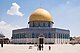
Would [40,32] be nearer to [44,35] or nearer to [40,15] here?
[44,35]

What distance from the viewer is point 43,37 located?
54.8 m

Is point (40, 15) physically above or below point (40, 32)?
above

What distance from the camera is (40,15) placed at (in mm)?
59906

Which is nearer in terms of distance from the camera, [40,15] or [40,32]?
[40,32]

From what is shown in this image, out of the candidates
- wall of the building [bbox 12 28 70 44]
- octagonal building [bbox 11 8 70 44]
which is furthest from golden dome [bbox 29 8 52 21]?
wall of the building [bbox 12 28 70 44]

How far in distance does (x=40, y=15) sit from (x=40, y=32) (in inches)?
261

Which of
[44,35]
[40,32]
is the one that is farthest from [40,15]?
[44,35]

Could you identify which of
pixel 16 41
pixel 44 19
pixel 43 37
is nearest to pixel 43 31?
pixel 43 37

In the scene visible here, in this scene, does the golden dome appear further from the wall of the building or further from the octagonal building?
the wall of the building

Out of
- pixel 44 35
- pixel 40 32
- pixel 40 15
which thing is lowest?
pixel 44 35

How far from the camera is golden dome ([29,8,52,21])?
196 ft

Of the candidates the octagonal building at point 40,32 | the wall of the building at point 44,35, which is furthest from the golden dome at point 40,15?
the wall of the building at point 44,35

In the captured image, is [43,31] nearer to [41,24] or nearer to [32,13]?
[41,24]

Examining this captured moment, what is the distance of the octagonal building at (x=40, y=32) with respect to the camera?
55.0 meters
